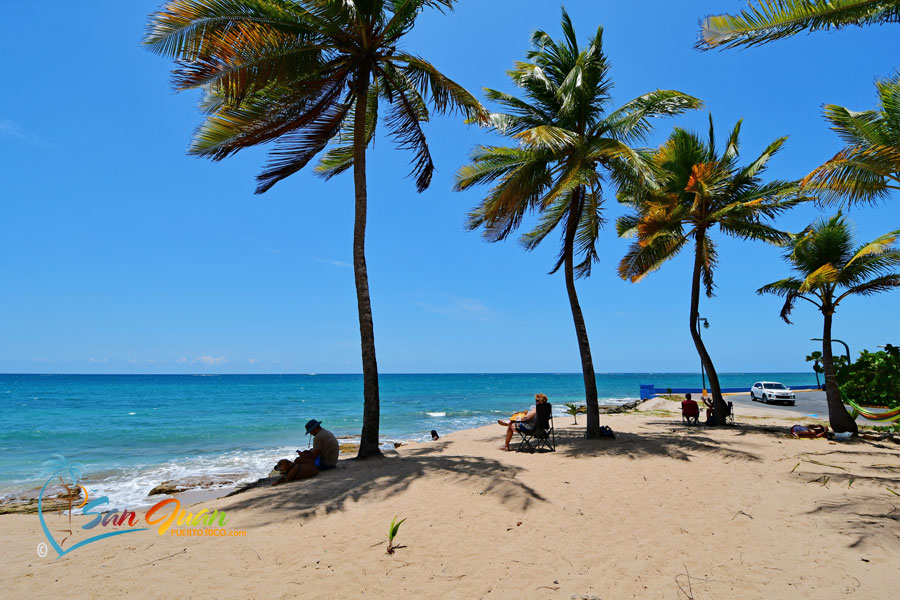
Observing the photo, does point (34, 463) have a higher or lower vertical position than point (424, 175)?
lower

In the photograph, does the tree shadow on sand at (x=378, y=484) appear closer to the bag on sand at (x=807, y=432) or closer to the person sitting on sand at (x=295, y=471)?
the person sitting on sand at (x=295, y=471)

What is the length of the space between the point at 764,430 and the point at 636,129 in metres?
9.43

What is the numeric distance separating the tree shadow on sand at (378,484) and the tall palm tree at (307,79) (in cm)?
131

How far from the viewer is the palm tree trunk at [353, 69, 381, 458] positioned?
366 inches

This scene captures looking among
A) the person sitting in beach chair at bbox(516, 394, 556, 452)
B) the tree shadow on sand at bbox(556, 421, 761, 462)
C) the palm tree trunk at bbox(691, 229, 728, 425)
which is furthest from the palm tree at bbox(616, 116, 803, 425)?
the person sitting in beach chair at bbox(516, 394, 556, 452)

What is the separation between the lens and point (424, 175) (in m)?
11.5

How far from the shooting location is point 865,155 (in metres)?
6.76

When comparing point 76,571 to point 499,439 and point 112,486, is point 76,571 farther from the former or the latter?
point 499,439

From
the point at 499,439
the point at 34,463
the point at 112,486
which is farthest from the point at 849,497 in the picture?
the point at 34,463

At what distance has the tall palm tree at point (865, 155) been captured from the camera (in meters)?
6.74

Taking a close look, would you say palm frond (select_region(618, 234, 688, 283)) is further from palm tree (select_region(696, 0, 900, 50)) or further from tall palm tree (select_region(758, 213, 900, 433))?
palm tree (select_region(696, 0, 900, 50))

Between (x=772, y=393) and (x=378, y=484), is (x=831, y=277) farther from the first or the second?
(x=772, y=393)

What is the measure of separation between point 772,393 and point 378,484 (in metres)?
26.9

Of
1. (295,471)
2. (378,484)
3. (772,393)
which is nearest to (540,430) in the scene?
(378,484)
